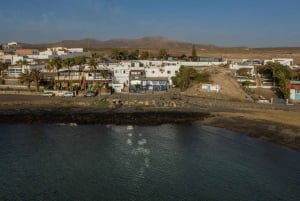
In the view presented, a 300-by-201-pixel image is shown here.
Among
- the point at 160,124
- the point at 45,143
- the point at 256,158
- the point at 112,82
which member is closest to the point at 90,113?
the point at 160,124

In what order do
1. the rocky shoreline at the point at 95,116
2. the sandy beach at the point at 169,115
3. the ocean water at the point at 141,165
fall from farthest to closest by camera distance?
the rocky shoreline at the point at 95,116 < the sandy beach at the point at 169,115 < the ocean water at the point at 141,165

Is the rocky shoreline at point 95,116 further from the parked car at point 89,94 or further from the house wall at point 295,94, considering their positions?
the house wall at point 295,94

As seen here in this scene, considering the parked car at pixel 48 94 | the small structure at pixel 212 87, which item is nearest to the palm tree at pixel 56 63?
the parked car at pixel 48 94

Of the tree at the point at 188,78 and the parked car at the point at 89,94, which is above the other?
the tree at the point at 188,78

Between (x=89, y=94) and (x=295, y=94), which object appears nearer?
(x=295, y=94)

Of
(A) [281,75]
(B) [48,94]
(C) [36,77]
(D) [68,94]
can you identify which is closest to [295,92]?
(A) [281,75]

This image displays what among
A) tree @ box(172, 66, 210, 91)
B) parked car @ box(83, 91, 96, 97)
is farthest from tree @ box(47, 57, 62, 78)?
tree @ box(172, 66, 210, 91)

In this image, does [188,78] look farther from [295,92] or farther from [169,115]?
[169,115]
